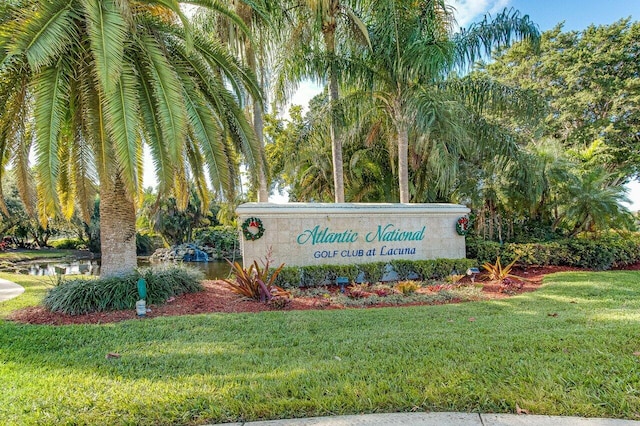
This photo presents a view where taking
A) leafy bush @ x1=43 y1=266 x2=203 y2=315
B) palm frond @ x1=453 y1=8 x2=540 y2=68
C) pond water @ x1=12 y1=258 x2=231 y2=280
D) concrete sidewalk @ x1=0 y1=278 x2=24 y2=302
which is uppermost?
palm frond @ x1=453 y1=8 x2=540 y2=68

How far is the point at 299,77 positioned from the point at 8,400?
36.1 ft

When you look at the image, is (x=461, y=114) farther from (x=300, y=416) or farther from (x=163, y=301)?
(x=300, y=416)

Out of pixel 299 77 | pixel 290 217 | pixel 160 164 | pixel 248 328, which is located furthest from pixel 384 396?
pixel 299 77

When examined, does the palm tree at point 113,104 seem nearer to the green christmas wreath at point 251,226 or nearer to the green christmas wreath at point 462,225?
the green christmas wreath at point 251,226

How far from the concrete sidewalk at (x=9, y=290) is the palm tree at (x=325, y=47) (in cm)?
932

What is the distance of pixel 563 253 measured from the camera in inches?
489

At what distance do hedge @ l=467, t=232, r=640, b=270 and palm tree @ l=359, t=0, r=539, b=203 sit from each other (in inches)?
116

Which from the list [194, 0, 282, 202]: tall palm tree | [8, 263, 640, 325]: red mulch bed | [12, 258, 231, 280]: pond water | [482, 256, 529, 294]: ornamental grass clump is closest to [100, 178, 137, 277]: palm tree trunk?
[8, 263, 640, 325]: red mulch bed

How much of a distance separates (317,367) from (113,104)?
564cm

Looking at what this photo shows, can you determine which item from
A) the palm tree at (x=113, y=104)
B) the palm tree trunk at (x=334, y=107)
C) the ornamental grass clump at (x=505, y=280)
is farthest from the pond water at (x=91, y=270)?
the ornamental grass clump at (x=505, y=280)

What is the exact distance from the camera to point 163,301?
764 cm

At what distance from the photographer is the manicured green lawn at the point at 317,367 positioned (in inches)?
116

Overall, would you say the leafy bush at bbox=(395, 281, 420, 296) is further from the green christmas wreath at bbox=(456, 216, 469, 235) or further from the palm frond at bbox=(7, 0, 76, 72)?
the palm frond at bbox=(7, 0, 76, 72)

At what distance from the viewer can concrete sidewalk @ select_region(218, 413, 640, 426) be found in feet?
8.86
